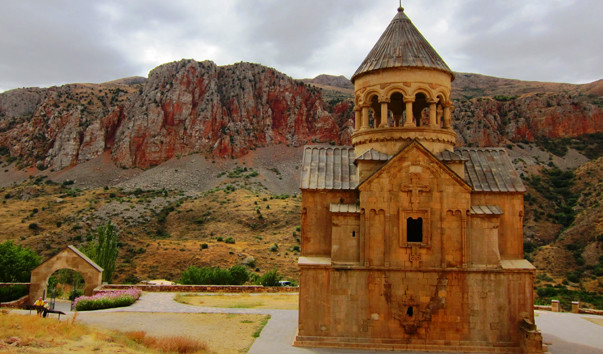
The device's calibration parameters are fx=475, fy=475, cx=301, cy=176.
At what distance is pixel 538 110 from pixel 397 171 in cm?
6670

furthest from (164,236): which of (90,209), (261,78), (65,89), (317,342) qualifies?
(65,89)

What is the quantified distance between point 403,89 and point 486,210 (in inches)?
155

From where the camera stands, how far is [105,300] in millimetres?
17016

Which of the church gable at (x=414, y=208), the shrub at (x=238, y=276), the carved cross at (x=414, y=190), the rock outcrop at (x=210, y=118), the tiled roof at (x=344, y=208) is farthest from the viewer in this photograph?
the rock outcrop at (x=210, y=118)

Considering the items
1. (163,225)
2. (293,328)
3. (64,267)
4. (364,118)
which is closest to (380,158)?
(364,118)

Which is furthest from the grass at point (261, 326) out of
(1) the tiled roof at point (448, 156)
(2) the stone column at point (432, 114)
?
(2) the stone column at point (432, 114)

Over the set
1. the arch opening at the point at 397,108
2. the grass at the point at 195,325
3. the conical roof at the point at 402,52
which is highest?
the conical roof at the point at 402,52

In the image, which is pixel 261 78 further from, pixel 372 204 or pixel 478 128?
pixel 372 204

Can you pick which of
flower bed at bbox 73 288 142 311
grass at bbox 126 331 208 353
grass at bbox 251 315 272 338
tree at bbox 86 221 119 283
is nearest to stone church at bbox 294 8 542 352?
grass at bbox 251 315 272 338

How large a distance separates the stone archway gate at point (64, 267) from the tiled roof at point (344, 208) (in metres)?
10.8

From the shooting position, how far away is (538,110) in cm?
6975

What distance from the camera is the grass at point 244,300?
17.9 meters

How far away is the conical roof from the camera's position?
13.2 meters

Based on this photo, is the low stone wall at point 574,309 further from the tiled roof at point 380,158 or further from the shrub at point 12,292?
the shrub at point 12,292
